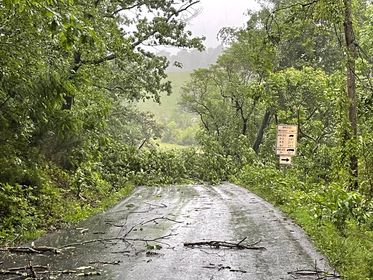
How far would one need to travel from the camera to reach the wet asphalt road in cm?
654

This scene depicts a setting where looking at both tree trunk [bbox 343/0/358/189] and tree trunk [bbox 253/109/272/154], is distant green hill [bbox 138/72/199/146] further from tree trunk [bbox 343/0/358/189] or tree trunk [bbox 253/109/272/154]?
tree trunk [bbox 343/0/358/189]

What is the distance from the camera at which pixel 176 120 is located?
7988 centimetres

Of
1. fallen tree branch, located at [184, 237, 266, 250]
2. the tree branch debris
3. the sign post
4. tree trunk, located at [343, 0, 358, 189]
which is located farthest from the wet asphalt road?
the sign post

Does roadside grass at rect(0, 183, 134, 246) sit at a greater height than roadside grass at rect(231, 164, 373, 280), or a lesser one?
lesser

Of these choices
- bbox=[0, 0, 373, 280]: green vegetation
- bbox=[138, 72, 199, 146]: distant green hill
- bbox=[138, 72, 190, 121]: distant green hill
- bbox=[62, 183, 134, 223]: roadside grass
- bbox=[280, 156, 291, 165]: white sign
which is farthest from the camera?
bbox=[138, 72, 190, 121]: distant green hill

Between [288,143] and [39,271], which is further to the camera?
[288,143]

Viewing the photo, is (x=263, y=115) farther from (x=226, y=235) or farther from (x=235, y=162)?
(x=226, y=235)

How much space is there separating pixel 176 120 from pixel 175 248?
236 ft

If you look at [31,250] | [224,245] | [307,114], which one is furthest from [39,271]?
[307,114]

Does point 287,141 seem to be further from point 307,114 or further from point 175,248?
point 307,114

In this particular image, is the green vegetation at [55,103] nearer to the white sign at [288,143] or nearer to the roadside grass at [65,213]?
the roadside grass at [65,213]

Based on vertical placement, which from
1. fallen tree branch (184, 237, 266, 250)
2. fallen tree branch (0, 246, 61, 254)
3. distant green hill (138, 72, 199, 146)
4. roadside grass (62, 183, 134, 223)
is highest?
distant green hill (138, 72, 199, 146)

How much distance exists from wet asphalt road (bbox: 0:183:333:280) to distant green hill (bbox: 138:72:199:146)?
152ft

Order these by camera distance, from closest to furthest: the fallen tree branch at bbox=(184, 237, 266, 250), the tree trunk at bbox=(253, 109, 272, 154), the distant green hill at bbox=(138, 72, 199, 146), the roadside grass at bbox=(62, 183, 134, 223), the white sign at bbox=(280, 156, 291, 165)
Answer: the fallen tree branch at bbox=(184, 237, 266, 250)
the roadside grass at bbox=(62, 183, 134, 223)
the white sign at bbox=(280, 156, 291, 165)
the tree trunk at bbox=(253, 109, 272, 154)
the distant green hill at bbox=(138, 72, 199, 146)
